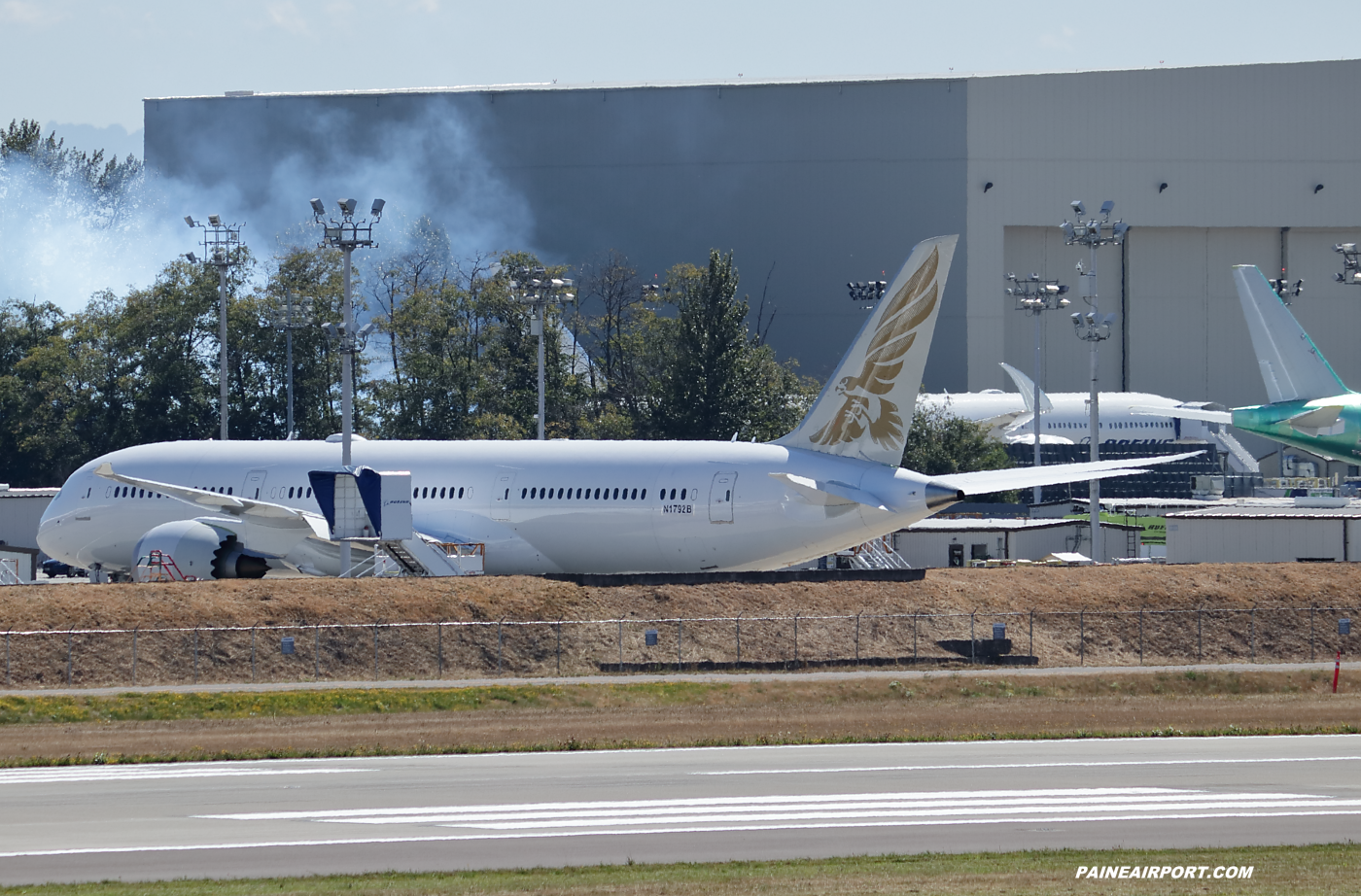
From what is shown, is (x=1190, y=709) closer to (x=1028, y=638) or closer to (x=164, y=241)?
(x=1028, y=638)

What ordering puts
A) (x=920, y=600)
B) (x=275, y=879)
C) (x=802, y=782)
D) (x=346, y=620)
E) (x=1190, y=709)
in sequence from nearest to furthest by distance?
(x=275, y=879) → (x=802, y=782) → (x=1190, y=709) → (x=346, y=620) → (x=920, y=600)

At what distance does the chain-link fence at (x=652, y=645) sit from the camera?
114ft

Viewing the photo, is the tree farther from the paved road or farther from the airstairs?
the paved road

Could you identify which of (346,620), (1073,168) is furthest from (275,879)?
(1073,168)

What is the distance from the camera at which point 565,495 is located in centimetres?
4097

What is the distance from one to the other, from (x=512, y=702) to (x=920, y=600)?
49.8ft

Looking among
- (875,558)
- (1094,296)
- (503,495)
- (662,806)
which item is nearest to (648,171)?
Answer: (1094,296)

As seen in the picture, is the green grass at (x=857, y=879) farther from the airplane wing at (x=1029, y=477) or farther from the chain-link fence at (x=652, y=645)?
the chain-link fence at (x=652, y=645)

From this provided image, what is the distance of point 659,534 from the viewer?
40.2 m

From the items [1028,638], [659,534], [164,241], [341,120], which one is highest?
[341,120]

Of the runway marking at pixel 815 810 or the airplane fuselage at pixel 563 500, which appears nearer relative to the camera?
the runway marking at pixel 815 810

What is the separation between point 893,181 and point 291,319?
1784 inches

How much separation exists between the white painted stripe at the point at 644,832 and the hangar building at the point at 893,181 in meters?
90.7

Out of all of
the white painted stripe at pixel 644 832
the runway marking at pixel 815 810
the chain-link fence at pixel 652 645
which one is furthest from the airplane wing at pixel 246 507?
the white painted stripe at pixel 644 832
